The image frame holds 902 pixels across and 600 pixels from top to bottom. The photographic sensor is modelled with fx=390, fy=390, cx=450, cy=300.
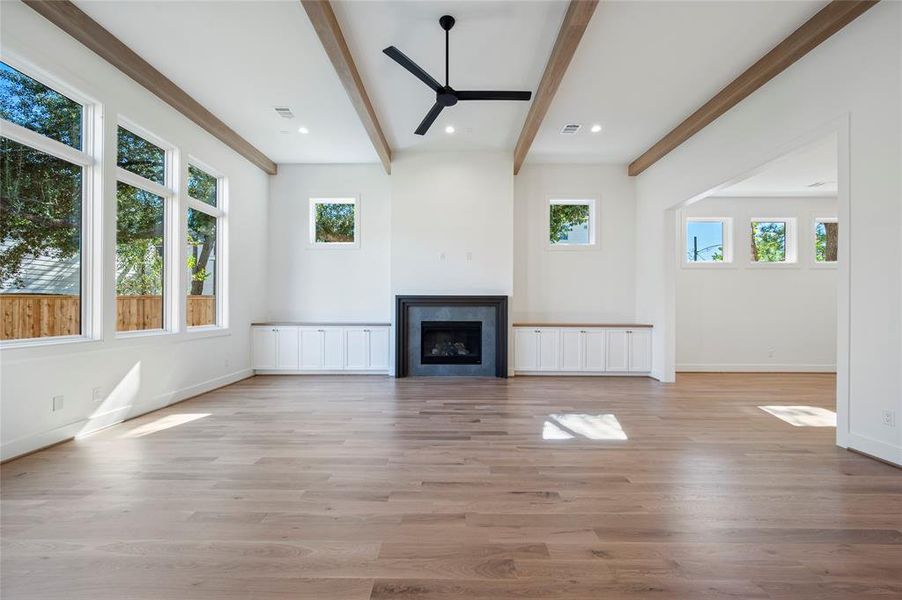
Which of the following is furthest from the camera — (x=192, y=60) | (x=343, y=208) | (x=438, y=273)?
(x=343, y=208)

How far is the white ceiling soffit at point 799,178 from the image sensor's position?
5.16 metres

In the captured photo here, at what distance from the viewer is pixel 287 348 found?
6148mm

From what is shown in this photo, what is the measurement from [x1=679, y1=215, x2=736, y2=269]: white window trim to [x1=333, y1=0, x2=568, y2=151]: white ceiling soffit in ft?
13.0

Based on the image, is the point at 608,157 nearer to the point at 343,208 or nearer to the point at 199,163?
the point at 343,208

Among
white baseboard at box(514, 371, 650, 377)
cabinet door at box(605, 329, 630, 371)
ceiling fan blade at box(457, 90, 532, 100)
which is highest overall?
ceiling fan blade at box(457, 90, 532, 100)

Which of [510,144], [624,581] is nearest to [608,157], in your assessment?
[510,144]

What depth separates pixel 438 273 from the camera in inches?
243

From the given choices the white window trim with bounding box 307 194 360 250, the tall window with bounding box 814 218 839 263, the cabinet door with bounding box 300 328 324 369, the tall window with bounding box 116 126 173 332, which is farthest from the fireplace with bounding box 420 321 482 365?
the tall window with bounding box 814 218 839 263

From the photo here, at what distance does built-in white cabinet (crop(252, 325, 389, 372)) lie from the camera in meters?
6.14

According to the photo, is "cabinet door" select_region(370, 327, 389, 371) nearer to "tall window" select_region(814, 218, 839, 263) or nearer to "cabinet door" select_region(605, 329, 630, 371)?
"cabinet door" select_region(605, 329, 630, 371)

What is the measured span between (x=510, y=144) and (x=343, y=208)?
2.95 m

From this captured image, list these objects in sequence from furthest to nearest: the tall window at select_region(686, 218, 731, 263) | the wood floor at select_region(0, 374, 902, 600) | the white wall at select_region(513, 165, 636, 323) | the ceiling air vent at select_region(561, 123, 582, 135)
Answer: the tall window at select_region(686, 218, 731, 263)
the white wall at select_region(513, 165, 636, 323)
the ceiling air vent at select_region(561, 123, 582, 135)
the wood floor at select_region(0, 374, 902, 600)

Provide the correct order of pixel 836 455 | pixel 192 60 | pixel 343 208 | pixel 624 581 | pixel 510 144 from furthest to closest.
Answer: pixel 343 208 < pixel 510 144 < pixel 192 60 < pixel 836 455 < pixel 624 581

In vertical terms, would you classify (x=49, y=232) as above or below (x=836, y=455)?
above
